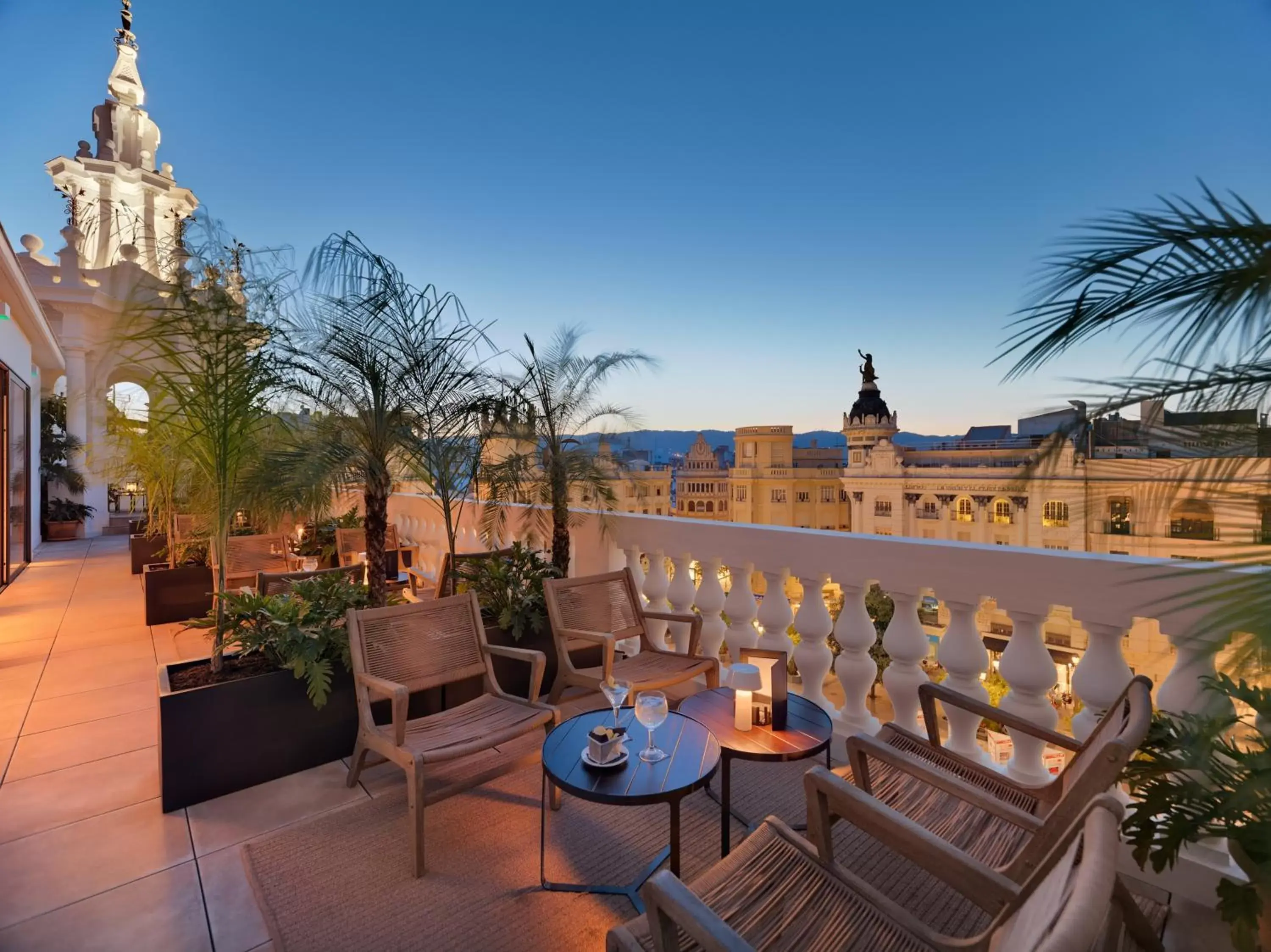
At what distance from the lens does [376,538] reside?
3385 mm

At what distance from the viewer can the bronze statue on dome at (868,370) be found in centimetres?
698

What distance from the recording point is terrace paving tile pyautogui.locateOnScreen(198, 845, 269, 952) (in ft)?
5.88

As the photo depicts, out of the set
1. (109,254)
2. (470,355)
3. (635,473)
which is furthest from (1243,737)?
(109,254)

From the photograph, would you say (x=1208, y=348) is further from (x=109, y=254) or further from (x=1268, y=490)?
(x=109, y=254)

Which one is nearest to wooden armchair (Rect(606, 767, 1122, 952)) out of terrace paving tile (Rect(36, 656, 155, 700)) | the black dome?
terrace paving tile (Rect(36, 656, 155, 700))

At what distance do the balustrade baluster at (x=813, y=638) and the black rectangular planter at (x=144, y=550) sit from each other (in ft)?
27.2

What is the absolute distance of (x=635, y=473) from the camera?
4.17 meters

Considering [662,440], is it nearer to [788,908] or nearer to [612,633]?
[612,633]

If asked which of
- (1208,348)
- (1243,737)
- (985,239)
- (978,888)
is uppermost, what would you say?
(985,239)

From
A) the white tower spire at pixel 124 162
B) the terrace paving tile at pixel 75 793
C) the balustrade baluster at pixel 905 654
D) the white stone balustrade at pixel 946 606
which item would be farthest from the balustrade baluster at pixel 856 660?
the white tower spire at pixel 124 162

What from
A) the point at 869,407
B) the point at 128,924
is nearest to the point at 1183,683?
the point at 128,924

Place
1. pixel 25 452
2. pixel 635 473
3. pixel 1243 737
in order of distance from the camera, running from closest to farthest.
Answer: pixel 1243 737 < pixel 635 473 < pixel 25 452

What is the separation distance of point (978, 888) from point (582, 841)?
153cm

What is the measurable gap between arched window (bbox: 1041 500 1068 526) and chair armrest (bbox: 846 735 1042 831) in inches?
29.5
